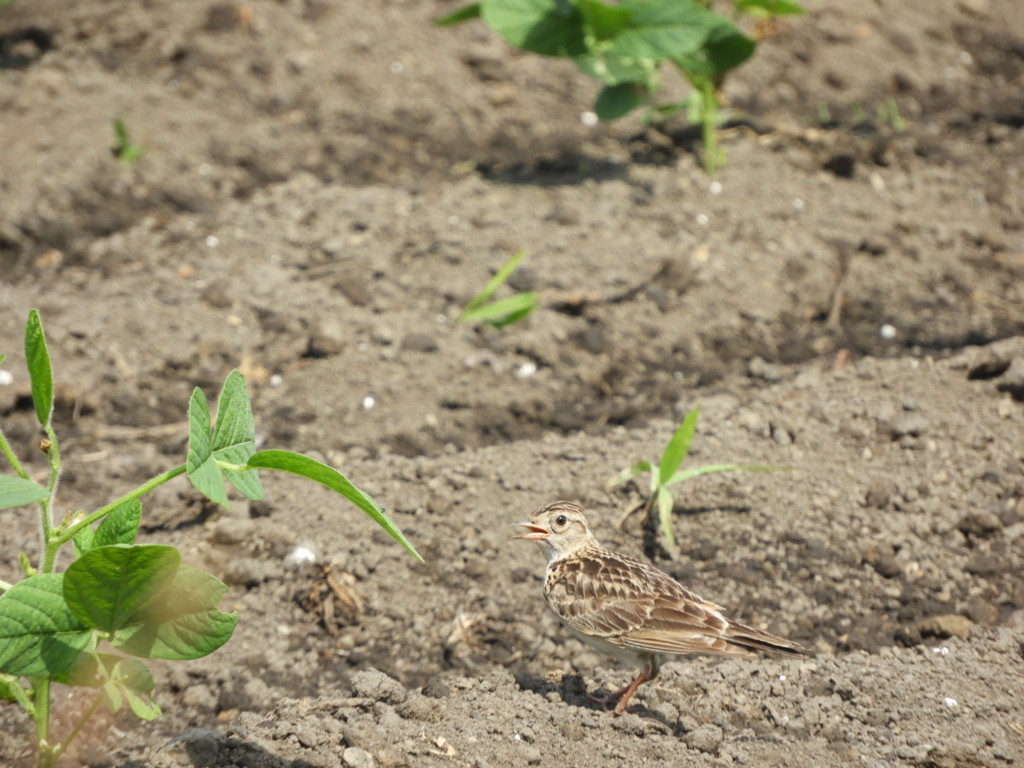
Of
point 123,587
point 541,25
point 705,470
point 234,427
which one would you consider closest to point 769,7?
point 541,25

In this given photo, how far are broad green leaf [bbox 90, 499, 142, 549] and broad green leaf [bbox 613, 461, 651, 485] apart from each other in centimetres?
228

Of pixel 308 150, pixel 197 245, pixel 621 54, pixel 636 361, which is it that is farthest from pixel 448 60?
pixel 636 361

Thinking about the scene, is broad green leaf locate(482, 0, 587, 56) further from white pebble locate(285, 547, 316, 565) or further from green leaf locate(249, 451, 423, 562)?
green leaf locate(249, 451, 423, 562)

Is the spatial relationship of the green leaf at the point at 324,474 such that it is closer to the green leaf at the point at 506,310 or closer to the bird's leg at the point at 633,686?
the bird's leg at the point at 633,686

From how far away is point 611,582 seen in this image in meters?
4.10

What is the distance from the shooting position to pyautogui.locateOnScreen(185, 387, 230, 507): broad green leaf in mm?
2781

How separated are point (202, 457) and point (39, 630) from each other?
24.0 inches

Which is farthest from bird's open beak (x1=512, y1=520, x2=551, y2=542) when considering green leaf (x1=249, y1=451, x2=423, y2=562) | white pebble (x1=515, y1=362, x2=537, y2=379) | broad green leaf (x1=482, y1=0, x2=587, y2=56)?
broad green leaf (x1=482, y1=0, x2=587, y2=56)

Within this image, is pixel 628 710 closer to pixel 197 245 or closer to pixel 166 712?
pixel 166 712

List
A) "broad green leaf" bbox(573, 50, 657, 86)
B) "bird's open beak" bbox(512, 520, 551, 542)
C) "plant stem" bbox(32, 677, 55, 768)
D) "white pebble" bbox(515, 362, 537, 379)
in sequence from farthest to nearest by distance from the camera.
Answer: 1. "broad green leaf" bbox(573, 50, 657, 86)
2. "white pebble" bbox(515, 362, 537, 379)
3. "bird's open beak" bbox(512, 520, 551, 542)
4. "plant stem" bbox(32, 677, 55, 768)

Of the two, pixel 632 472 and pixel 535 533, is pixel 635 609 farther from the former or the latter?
pixel 632 472

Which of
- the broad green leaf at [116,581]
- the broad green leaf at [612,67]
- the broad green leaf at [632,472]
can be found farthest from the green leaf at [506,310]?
the broad green leaf at [116,581]

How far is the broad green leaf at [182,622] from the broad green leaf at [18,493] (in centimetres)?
41

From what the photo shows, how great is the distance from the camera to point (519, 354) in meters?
5.75
